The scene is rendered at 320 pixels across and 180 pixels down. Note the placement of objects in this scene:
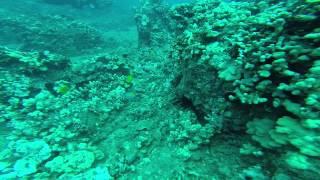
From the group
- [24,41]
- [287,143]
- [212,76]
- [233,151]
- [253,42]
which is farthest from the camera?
[24,41]

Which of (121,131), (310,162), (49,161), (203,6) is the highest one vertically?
(203,6)

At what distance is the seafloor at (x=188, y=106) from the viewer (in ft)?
8.69

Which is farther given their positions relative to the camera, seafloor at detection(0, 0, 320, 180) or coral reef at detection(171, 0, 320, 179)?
seafloor at detection(0, 0, 320, 180)

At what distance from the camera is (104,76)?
670 centimetres

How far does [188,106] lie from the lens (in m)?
4.60

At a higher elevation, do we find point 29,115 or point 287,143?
point 287,143

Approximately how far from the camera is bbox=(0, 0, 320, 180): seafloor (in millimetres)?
2648

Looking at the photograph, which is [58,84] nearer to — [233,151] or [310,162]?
[233,151]

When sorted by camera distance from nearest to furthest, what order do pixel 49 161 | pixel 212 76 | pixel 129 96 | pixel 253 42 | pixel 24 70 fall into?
pixel 253 42 < pixel 212 76 < pixel 49 161 < pixel 129 96 < pixel 24 70

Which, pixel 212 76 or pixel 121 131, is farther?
pixel 121 131

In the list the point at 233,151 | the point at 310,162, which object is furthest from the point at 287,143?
the point at 233,151

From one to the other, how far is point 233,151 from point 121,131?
2.40m

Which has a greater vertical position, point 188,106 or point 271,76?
point 271,76

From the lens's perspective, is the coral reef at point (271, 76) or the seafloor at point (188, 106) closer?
the coral reef at point (271, 76)
